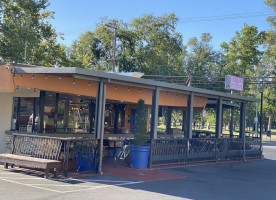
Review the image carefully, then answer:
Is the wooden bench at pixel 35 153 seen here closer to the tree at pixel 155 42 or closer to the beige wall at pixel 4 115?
the beige wall at pixel 4 115

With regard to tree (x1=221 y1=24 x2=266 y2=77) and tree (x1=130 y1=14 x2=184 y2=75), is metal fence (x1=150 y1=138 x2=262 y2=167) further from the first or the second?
tree (x1=130 y1=14 x2=184 y2=75)

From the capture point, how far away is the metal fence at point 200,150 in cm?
1259

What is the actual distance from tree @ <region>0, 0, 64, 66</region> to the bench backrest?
14074mm

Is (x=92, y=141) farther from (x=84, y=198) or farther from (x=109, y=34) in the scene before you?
(x=109, y=34)

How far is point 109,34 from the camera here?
123ft

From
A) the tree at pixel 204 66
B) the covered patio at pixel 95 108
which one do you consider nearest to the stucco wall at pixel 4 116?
the covered patio at pixel 95 108

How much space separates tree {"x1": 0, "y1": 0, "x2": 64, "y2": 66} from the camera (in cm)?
2481

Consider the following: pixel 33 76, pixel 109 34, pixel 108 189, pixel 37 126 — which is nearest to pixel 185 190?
pixel 108 189

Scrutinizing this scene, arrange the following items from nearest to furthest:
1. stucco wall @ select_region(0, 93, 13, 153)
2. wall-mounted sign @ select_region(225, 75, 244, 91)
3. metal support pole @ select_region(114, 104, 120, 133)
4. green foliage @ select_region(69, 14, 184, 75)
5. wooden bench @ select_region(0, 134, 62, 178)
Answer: wooden bench @ select_region(0, 134, 62, 178) < stucco wall @ select_region(0, 93, 13, 153) < metal support pole @ select_region(114, 104, 120, 133) < wall-mounted sign @ select_region(225, 75, 244, 91) < green foliage @ select_region(69, 14, 184, 75)

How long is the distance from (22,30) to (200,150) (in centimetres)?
1703

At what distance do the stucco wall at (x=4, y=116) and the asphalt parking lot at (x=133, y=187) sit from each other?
2.21 m

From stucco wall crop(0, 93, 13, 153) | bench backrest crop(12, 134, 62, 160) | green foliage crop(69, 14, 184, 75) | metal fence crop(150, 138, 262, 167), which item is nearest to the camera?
bench backrest crop(12, 134, 62, 160)

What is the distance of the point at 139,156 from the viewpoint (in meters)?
12.0

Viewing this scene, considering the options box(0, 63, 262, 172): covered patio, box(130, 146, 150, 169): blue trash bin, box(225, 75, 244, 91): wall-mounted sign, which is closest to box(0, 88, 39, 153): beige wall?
box(0, 63, 262, 172): covered patio
